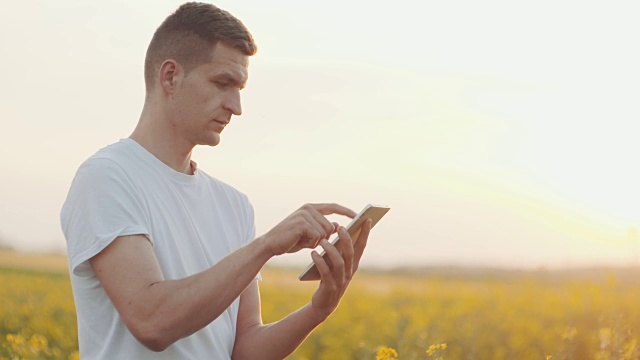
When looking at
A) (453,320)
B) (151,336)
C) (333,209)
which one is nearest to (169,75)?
(333,209)

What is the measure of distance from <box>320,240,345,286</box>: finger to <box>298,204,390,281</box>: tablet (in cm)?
4

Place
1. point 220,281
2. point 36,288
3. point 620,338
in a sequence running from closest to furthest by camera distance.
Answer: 1. point 220,281
2. point 620,338
3. point 36,288

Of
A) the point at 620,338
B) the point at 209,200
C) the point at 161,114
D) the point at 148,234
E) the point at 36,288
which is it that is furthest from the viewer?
the point at 36,288

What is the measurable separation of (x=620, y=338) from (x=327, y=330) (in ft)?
9.85

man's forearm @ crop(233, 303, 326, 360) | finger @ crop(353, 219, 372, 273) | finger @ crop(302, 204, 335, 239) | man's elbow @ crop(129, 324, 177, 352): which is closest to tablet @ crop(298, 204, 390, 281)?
finger @ crop(353, 219, 372, 273)

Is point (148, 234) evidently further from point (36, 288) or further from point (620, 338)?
point (36, 288)

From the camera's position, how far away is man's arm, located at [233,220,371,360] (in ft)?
7.32

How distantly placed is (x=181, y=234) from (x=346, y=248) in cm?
49

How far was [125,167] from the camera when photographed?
2309 millimetres

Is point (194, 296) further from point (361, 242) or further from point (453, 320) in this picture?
point (453, 320)

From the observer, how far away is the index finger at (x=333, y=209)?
2178 millimetres

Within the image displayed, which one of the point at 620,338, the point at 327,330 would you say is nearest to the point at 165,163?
the point at 620,338

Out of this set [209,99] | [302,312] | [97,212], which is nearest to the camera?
[97,212]

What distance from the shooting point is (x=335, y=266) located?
2.24 metres
